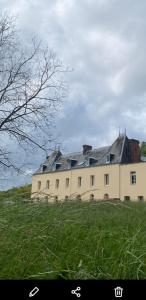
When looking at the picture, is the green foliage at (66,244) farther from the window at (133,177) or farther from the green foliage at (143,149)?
the green foliage at (143,149)

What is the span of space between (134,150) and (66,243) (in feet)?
163

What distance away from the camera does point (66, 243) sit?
3.43 m

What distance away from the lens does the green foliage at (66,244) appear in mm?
3002

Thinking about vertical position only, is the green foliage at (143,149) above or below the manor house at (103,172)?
above

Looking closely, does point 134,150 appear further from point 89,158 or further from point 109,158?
point 89,158

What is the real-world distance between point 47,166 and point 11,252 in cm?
6066

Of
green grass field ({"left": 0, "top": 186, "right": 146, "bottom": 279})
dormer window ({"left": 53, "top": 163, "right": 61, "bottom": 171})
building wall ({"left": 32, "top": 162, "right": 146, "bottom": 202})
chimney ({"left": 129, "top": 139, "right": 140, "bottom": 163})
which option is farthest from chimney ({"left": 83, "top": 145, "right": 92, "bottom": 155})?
green grass field ({"left": 0, "top": 186, "right": 146, "bottom": 279})

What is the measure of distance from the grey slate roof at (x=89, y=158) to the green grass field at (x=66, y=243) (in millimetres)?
43840
